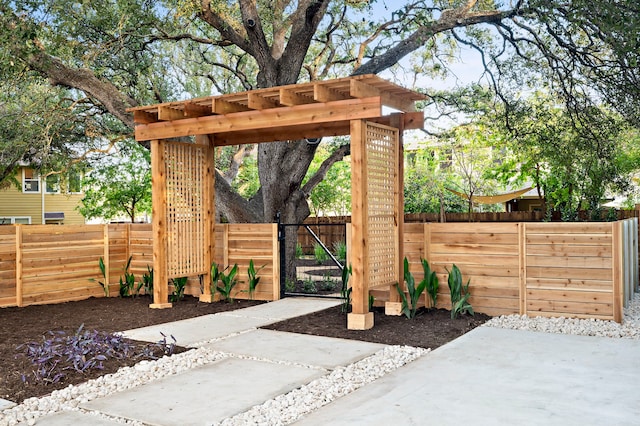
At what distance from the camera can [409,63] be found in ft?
42.2

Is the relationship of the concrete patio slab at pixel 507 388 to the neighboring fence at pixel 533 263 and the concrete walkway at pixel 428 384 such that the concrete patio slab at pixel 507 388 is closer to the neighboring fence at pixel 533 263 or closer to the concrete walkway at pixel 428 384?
the concrete walkway at pixel 428 384

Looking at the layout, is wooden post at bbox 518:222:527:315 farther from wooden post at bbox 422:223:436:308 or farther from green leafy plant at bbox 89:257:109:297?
green leafy plant at bbox 89:257:109:297

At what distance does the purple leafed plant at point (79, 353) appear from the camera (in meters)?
4.58

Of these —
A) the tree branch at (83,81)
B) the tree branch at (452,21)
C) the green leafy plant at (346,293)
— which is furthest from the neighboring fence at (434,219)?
the tree branch at (83,81)

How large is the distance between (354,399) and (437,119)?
9.24 m

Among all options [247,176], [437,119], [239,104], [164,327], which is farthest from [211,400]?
[247,176]

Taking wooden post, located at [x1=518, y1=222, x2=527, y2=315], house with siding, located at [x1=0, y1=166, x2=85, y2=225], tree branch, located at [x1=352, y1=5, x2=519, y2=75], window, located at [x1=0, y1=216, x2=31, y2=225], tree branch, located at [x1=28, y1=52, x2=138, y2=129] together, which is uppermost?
tree branch, located at [x1=352, y1=5, x2=519, y2=75]

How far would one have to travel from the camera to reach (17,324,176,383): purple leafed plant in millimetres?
4578

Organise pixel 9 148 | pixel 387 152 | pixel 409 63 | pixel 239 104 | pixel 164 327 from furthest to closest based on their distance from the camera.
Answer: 1. pixel 409 63
2. pixel 9 148
3. pixel 239 104
4. pixel 387 152
5. pixel 164 327

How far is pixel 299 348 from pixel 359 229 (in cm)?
155

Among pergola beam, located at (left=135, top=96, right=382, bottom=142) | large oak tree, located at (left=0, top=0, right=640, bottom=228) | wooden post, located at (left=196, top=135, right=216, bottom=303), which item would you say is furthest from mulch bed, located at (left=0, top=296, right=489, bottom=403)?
large oak tree, located at (left=0, top=0, right=640, bottom=228)

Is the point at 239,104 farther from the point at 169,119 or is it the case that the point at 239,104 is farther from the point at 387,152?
the point at 387,152

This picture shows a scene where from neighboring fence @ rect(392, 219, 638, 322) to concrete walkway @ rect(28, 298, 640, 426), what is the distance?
2.82 ft

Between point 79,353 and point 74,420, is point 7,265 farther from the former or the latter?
point 74,420
